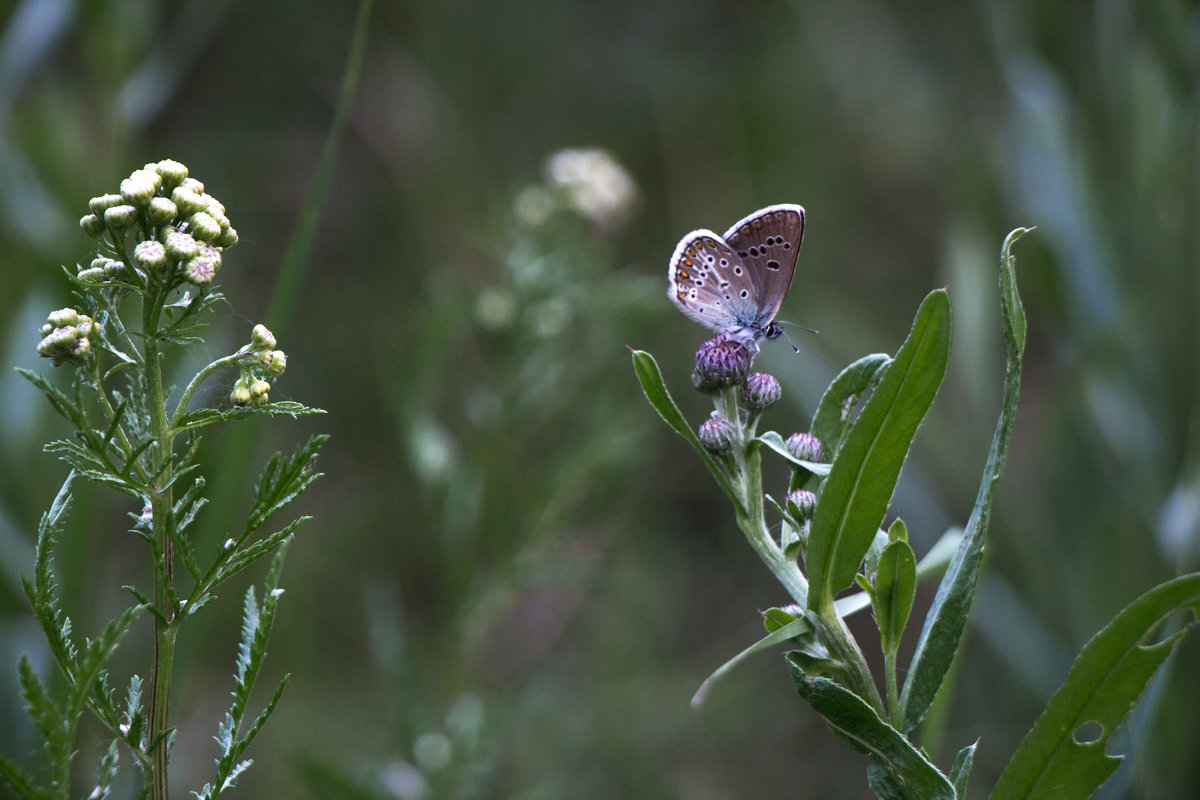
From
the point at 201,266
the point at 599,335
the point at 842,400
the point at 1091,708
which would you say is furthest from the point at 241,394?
the point at 599,335

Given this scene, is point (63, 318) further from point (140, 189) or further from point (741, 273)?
point (741, 273)

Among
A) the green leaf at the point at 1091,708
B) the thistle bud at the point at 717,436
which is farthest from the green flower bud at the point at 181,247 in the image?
the green leaf at the point at 1091,708

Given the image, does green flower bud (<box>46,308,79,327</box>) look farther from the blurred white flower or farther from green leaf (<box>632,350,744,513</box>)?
the blurred white flower

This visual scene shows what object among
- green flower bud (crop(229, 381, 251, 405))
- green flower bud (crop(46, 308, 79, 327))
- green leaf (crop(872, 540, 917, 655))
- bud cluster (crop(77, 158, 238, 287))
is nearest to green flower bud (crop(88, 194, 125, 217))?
bud cluster (crop(77, 158, 238, 287))

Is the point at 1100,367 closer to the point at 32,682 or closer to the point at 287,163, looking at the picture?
the point at 32,682

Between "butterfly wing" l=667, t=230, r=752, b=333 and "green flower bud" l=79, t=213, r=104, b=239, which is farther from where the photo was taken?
"butterfly wing" l=667, t=230, r=752, b=333

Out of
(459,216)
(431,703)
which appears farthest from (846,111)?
(431,703)
